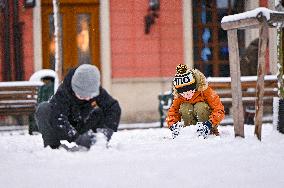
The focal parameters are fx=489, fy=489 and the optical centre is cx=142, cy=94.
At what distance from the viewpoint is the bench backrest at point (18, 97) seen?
7.27 m

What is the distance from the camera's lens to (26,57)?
9758 millimetres

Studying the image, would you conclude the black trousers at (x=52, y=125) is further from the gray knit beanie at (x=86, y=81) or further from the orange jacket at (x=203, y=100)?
the orange jacket at (x=203, y=100)

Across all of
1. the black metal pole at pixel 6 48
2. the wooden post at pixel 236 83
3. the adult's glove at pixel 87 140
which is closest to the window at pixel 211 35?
the black metal pole at pixel 6 48

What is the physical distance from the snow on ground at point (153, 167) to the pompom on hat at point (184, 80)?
0.76 metres

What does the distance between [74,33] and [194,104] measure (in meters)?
6.00

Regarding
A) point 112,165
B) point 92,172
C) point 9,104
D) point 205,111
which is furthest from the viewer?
point 9,104

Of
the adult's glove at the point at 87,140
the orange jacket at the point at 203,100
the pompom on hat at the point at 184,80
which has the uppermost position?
the pompom on hat at the point at 184,80

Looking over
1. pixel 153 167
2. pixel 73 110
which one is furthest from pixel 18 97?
pixel 153 167

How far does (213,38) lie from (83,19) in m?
2.81

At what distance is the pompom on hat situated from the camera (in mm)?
4230

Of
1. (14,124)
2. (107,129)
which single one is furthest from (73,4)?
(107,129)

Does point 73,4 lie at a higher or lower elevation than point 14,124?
higher

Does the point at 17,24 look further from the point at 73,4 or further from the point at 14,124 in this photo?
the point at 14,124

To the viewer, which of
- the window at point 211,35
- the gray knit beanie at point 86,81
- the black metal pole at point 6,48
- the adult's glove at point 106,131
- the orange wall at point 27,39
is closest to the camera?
the gray knit beanie at point 86,81
